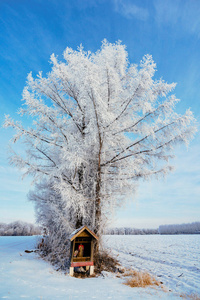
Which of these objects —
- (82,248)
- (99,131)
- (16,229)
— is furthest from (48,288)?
(16,229)

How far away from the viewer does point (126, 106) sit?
6477mm

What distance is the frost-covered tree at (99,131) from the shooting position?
19.8 ft

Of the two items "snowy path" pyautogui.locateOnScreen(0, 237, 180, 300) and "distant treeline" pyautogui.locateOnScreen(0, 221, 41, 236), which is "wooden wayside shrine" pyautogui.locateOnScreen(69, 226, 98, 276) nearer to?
"snowy path" pyautogui.locateOnScreen(0, 237, 180, 300)

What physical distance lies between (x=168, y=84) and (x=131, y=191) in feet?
14.9

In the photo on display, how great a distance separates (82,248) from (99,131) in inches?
167

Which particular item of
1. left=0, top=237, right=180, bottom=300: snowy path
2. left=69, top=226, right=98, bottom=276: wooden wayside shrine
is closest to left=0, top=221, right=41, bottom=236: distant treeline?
left=69, top=226, right=98, bottom=276: wooden wayside shrine

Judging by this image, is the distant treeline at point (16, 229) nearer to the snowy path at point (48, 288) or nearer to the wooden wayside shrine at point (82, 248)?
the wooden wayside shrine at point (82, 248)

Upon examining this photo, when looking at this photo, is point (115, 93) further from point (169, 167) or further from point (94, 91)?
point (169, 167)

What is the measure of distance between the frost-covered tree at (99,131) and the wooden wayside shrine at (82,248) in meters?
0.60

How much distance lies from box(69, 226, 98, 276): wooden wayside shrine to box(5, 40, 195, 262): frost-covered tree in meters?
0.60

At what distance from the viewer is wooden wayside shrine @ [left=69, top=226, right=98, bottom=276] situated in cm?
530

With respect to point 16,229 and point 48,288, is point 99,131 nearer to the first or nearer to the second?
point 48,288

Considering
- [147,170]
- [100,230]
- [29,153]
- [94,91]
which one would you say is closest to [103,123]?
[94,91]

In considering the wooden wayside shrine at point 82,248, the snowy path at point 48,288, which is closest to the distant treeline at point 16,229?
the wooden wayside shrine at point 82,248
